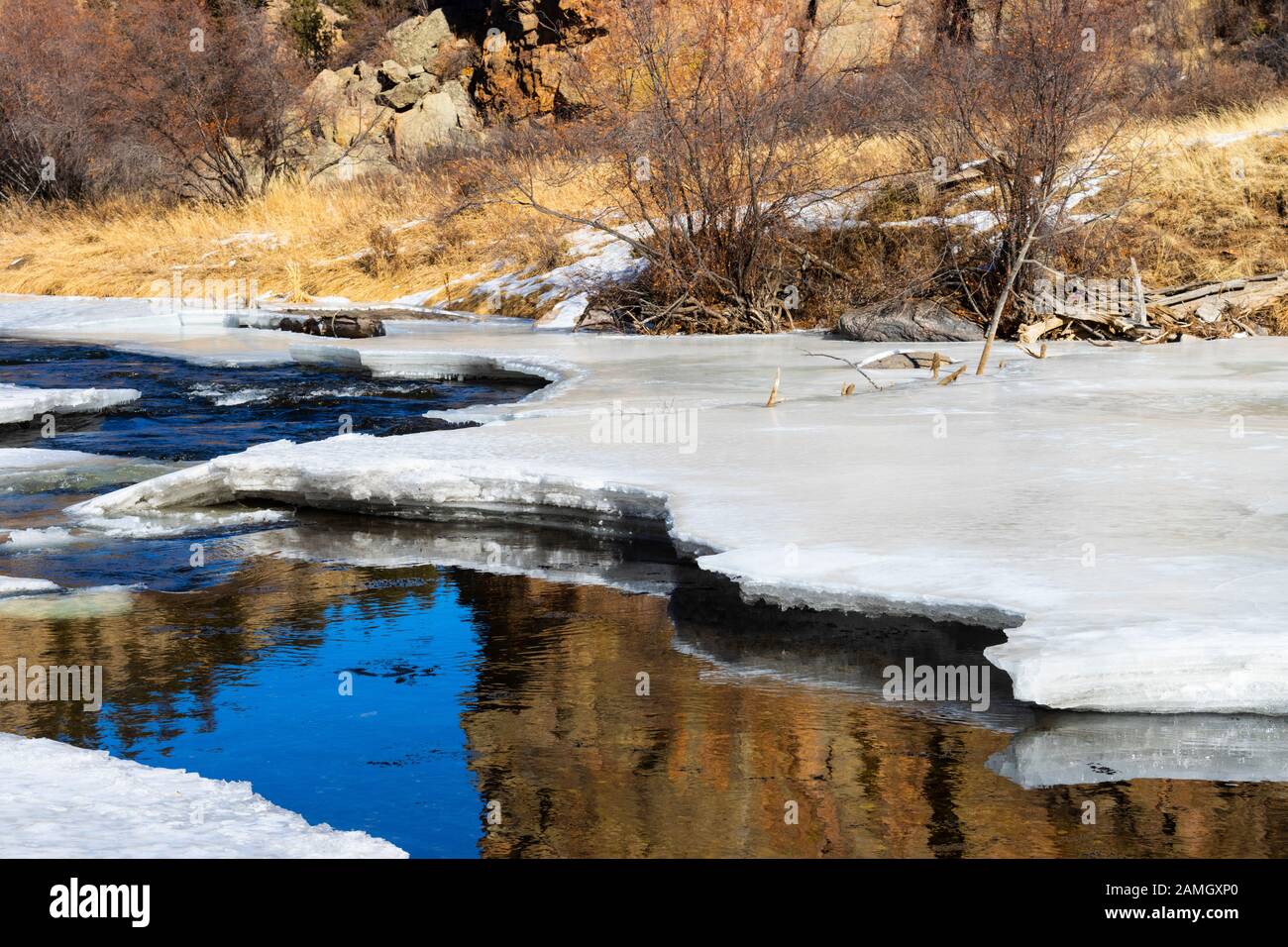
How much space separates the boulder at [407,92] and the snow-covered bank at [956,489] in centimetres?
2629

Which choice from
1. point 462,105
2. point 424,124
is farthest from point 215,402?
point 462,105

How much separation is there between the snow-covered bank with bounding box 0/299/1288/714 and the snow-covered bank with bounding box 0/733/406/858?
2.12 metres

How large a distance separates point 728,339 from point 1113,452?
8.07 meters

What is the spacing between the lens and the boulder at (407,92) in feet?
121

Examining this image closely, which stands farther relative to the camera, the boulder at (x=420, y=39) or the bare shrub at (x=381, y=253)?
the boulder at (x=420, y=39)

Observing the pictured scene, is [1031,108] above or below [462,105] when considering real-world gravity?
below

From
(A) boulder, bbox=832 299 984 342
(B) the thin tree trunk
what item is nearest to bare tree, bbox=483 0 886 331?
(A) boulder, bbox=832 299 984 342

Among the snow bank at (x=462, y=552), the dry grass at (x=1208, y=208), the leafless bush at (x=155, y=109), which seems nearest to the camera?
the snow bank at (x=462, y=552)

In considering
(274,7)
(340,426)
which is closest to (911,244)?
(340,426)

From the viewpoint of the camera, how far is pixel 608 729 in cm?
462

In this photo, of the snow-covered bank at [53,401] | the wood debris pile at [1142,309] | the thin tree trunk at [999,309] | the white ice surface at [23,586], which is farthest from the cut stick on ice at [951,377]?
the white ice surface at [23,586]

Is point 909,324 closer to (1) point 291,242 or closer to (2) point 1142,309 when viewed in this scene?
(2) point 1142,309

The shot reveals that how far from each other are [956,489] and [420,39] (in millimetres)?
34354

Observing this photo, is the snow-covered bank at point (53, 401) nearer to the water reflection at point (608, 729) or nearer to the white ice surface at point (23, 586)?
the white ice surface at point (23, 586)
